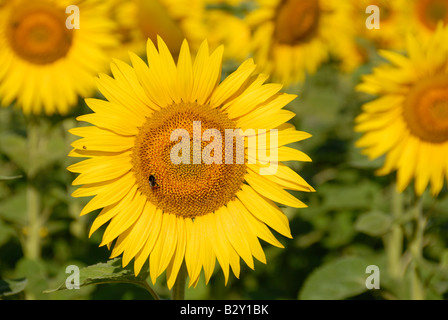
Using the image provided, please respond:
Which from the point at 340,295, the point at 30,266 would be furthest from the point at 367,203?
the point at 30,266

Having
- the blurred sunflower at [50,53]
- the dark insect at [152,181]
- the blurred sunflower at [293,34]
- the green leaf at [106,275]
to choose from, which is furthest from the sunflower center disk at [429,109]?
the blurred sunflower at [50,53]

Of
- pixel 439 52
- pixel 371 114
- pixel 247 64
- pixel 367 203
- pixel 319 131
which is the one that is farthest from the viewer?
pixel 319 131

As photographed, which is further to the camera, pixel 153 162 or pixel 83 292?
pixel 83 292

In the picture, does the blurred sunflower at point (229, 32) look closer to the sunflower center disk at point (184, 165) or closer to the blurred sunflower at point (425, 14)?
the blurred sunflower at point (425, 14)

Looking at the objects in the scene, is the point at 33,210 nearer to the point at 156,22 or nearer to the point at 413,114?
the point at 156,22

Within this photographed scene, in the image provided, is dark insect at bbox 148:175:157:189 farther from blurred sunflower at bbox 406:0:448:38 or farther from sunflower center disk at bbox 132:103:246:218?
blurred sunflower at bbox 406:0:448:38

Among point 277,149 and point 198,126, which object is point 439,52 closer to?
point 277,149
